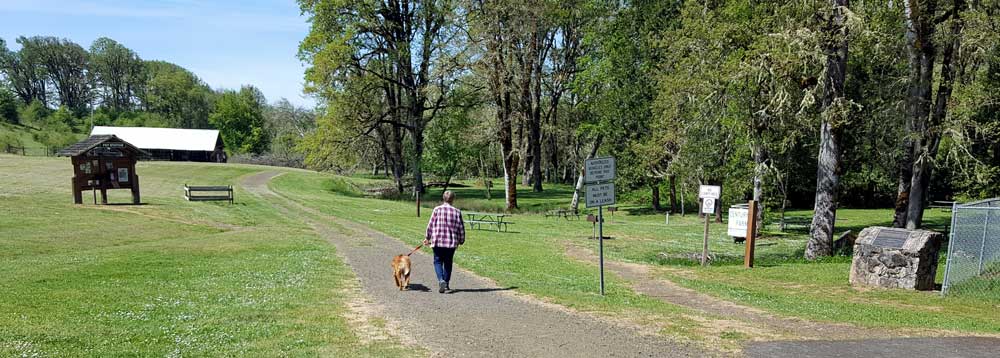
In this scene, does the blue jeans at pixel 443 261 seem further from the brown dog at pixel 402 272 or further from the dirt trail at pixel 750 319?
the dirt trail at pixel 750 319

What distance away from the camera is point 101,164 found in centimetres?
2717

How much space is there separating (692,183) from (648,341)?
76.4 ft

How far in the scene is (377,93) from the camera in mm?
44031

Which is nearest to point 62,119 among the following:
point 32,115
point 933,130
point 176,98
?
point 32,115

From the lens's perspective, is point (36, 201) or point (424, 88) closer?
point (36, 201)

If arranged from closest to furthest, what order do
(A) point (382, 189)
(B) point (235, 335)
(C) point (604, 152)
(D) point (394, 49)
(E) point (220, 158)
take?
1. (B) point (235, 335)
2. (C) point (604, 152)
3. (D) point (394, 49)
4. (A) point (382, 189)
5. (E) point (220, 158)

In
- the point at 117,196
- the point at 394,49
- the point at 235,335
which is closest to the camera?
the point at 235,335

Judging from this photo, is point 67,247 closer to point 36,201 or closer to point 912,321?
point 36,201

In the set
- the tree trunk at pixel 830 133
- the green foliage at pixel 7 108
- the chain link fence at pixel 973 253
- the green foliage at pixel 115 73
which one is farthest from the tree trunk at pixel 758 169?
the green foliage at pixel 115 73

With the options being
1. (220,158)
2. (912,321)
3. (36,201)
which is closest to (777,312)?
(912,321)

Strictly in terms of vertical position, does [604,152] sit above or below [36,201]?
above

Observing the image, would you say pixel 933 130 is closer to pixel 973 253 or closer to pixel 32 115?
pixel 973 253

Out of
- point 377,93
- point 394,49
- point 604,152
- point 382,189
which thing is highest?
point 394,49

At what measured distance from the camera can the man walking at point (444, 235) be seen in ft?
32.6
